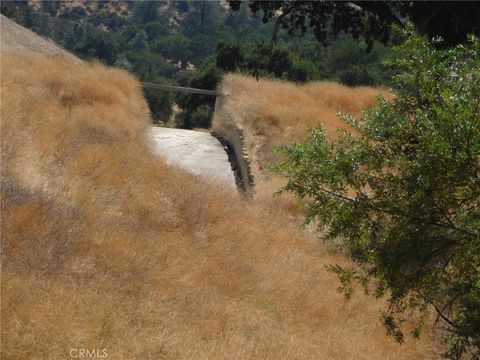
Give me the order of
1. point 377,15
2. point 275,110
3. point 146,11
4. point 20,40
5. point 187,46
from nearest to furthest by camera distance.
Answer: point 377,15 < point 275,110 < point 20,40 < point 187,46 < point 146,11

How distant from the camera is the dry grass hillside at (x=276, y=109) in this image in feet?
48.9

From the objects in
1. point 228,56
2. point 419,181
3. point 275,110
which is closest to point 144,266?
point 419,181

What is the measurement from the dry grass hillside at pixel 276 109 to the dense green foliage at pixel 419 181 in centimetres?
888

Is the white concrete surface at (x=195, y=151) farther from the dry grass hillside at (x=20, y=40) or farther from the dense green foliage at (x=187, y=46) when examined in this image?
the dry grass hillside at (x=20, y=40)

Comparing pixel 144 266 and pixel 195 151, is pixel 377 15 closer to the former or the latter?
pixel 195 151

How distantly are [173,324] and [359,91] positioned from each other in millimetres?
14934

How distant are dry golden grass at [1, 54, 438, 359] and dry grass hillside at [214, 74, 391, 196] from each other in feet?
12.6

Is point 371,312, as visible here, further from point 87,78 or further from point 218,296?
point 87,78

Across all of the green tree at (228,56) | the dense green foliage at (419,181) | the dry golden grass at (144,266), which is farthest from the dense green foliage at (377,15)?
the green tree at (228,56)

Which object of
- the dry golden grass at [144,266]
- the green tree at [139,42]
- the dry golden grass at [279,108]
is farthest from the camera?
the green tree at [139,42]

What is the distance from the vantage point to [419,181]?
329cm

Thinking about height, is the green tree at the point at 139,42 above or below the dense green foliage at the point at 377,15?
below

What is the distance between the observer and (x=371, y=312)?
7.58 metres

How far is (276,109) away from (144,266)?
10.8 metres
